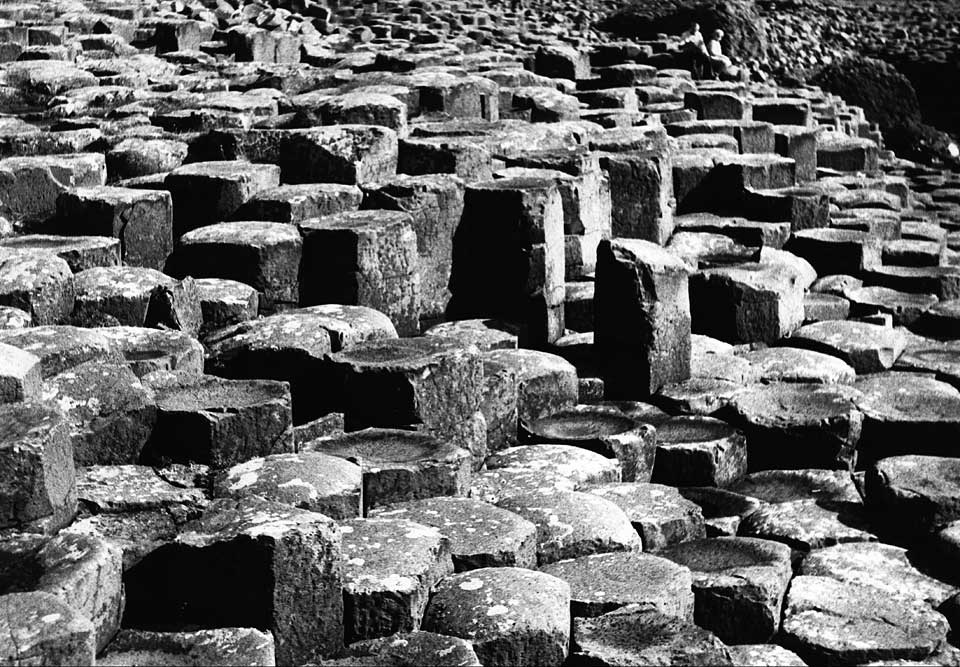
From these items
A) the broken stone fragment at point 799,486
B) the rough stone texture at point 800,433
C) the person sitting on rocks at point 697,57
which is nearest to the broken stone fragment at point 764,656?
the broken stone fragment at point 799,486

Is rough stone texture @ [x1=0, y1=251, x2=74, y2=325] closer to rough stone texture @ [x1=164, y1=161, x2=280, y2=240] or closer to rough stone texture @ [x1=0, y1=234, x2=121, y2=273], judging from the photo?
rough stone texture @ [x1=0, y1=234, x2=121, y2=273]

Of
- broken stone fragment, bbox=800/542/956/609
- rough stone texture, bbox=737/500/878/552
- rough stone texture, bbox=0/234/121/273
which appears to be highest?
rough stone texture, bbox=0/234/121/273

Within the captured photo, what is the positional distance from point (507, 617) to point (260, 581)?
0.66 m

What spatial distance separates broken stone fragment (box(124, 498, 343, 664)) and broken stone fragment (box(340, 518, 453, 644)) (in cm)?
6

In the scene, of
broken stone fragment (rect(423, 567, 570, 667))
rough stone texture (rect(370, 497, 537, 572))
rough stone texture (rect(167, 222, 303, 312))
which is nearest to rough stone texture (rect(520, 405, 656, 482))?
rough stone texture (rect(370, 497, 537, 572))

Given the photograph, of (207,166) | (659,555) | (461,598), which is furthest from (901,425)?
(207,166)

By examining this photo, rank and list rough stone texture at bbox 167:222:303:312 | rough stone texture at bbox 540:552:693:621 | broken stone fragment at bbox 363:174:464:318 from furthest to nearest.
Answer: broken stone fragment at bbox 363:174:464:318 < rough stone texture at bbox 167:222:303:312 < rough stone texture at bbox 540:552:693:621

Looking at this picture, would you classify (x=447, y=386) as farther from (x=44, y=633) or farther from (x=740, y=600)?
(x=44, y=633)

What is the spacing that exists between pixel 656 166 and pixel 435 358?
3.65 meters

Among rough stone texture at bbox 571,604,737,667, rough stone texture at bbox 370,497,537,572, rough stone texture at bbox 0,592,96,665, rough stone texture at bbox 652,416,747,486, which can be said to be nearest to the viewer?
rough stone texture at bbox 0,592,96,665

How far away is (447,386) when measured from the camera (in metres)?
5.06

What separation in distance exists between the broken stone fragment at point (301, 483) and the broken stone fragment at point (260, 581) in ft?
1.17

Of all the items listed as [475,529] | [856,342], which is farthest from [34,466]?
[856,342]

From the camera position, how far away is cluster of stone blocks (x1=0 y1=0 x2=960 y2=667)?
3.60m
